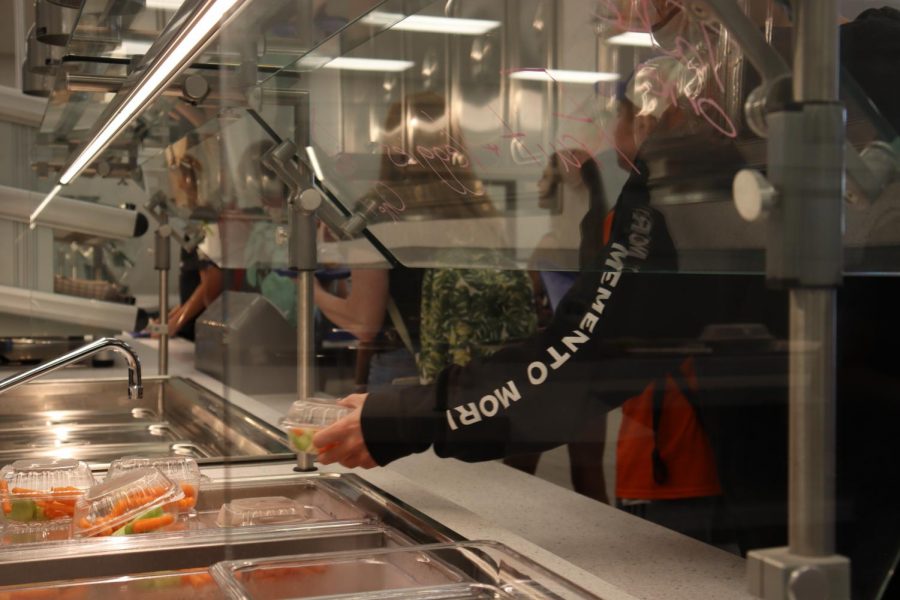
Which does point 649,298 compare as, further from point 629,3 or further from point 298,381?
point 629,3

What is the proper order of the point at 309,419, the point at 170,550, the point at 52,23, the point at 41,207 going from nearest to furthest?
the point at 170,550, the point at 309,419, the point at 52,23, the point at 41,207

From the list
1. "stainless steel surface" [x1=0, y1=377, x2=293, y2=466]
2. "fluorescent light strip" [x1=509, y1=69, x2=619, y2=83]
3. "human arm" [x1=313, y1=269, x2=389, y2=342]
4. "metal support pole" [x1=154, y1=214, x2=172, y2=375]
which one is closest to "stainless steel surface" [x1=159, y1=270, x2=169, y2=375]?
"metal support pole" [x1=154, y1=214, x2=172, y2=375]

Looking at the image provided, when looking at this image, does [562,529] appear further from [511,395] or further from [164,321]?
[164,321]

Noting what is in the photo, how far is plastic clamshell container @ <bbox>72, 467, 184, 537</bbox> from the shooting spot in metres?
1.14

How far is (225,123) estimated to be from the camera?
1.66 metres

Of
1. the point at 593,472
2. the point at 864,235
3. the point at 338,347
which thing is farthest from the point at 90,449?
the point at 864,235

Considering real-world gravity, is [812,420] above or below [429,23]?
below

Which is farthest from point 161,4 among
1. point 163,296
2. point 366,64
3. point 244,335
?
point 244,335

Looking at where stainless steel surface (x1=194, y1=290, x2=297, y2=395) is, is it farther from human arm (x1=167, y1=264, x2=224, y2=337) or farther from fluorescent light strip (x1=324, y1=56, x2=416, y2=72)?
fluorescent light strip (x1=324, y1=56, x2=416, y2=72)

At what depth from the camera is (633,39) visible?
0.66 metres

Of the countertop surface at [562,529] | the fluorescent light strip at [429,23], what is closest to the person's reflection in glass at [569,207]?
the fluorescent light strip at [429,23]

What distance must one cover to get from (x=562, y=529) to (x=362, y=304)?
3.43 feet

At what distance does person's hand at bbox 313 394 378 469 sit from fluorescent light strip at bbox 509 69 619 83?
0.53 meters

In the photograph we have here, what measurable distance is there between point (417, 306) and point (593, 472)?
58 cm
